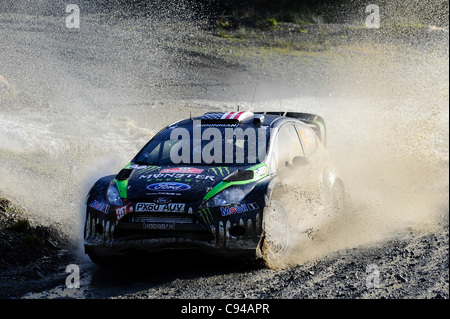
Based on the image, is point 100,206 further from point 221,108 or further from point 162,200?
point 221,108

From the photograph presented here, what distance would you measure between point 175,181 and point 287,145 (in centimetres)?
170

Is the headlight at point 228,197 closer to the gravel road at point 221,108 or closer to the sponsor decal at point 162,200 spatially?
the sponsor decal at point 162,200

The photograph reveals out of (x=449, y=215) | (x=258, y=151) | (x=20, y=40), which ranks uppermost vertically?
(x=20, y=40)

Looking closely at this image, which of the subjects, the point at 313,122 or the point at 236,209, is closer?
the point at 236,209

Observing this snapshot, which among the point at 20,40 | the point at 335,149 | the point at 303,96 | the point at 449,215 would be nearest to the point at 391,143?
the point at 335,149

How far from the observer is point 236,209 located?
5801 mm

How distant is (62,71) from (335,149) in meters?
7.65

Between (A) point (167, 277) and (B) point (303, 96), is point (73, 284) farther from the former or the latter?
(B) point (303, 96)

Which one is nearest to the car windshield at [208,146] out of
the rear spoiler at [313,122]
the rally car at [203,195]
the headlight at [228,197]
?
the rally car at [203,195]

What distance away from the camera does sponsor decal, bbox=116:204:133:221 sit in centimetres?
584

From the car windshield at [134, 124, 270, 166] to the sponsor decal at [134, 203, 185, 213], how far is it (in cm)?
94

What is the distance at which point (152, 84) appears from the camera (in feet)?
58.5

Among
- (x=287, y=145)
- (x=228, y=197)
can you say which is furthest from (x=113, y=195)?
(x=287, y=145)

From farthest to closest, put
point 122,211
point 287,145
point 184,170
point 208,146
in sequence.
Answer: point 287,145, point 208,146, point 184,170, point 122,211
